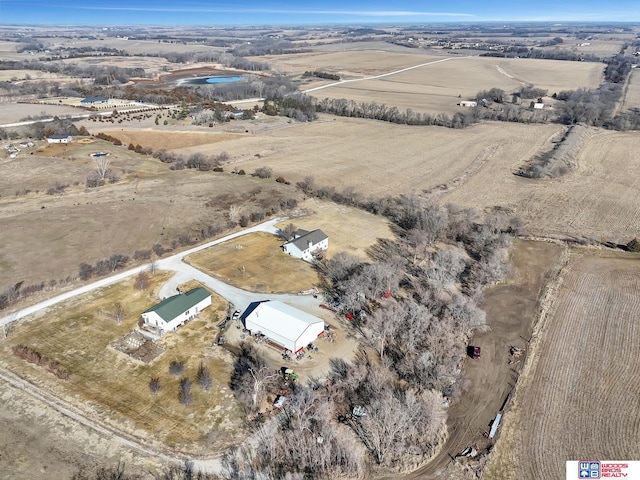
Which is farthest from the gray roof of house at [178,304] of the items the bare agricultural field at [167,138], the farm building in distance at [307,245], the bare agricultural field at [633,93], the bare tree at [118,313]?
the bare agricultural field at [633,93]

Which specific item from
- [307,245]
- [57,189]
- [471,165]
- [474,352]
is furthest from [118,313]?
[471,165]

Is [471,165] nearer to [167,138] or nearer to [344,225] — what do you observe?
[344,225]

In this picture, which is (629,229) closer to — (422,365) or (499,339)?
(499,339)

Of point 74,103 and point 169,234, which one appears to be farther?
point 74,103

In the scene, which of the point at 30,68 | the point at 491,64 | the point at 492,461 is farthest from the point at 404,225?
the point at 30,68

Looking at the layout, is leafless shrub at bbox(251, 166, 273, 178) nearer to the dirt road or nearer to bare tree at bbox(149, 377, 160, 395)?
the dirt road

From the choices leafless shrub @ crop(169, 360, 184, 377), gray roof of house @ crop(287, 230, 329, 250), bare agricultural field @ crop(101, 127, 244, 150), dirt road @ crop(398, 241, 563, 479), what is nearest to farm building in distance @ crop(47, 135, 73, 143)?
bare agricultural field @ crop(101, 127, 244, 150)
